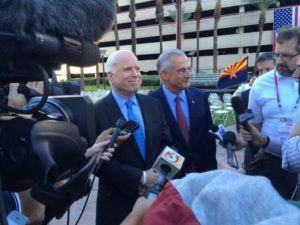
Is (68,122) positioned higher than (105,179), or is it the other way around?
(68,122)

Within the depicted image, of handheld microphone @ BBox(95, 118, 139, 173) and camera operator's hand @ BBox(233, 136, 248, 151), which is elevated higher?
handheld microphone @ BBox(95, 118, 139, 173)

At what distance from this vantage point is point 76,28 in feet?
3.80

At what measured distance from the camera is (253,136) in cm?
296

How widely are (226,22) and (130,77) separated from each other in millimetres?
46372

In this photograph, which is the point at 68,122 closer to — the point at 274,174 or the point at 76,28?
the point at 76,28

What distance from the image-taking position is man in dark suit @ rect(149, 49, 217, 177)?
134 inches

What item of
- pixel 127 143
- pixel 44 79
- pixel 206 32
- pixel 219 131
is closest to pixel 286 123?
pixel 219 131

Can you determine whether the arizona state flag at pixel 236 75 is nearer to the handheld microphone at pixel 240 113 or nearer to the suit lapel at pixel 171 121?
the suit lapel at pixel 171 121

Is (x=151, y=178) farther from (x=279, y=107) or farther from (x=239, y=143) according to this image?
(x=279, y=107)

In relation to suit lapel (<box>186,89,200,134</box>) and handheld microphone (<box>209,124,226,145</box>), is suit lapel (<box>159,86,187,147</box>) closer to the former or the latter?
suit lapel (<box>186,89,200,134</box>)

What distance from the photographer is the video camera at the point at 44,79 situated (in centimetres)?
109

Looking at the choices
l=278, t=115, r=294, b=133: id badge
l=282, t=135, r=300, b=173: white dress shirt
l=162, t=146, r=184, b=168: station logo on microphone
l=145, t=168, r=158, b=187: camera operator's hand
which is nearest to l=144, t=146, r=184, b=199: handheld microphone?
l=162, t=146, r=184, b=168: station logo on microphone

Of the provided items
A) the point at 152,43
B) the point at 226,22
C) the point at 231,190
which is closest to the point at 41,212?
the point at 231,190

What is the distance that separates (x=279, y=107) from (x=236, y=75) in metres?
5.88
